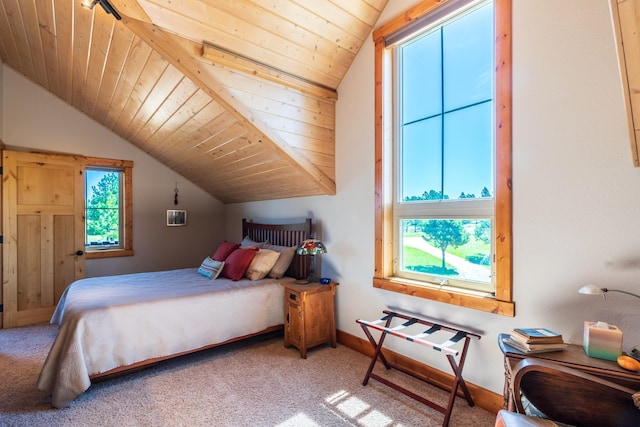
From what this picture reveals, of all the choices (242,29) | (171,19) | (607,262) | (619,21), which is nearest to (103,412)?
(171,19)

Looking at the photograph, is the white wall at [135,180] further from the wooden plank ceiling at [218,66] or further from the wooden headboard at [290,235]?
the wooden headboard at [290,235]

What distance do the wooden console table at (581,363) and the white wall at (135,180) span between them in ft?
15.6

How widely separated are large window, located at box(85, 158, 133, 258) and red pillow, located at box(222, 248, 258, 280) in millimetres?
2141

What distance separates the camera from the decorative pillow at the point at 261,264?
3.34 m

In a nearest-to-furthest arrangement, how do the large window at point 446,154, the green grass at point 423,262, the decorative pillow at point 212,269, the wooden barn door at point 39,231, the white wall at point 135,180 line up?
the large window at point 446,154, the green grass at point 423,262, the decorative pillow at point 212,269, the wooden barn door at point 39,231, the white wall at point 135,180

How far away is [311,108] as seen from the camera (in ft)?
9.83

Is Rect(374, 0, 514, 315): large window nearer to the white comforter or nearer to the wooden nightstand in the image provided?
the wooden nightstand

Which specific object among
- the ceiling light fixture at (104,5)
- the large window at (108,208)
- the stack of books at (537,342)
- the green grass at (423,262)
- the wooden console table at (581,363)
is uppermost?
the ceiling light fixture at (104,5)

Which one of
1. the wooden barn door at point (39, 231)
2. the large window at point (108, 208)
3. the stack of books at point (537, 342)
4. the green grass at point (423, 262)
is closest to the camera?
the stack of books at point (537, 342)

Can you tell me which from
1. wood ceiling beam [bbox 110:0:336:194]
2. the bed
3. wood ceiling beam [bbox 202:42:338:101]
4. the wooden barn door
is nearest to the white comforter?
the bed

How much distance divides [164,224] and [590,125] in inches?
203

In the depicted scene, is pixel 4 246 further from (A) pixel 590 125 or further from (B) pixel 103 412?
(A) pixel 590 125

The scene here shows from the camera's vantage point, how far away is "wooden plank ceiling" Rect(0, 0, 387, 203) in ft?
7.34

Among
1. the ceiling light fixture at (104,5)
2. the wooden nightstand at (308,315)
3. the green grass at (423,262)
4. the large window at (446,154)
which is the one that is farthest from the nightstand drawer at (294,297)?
the ceiling light fixture at (104,5)
